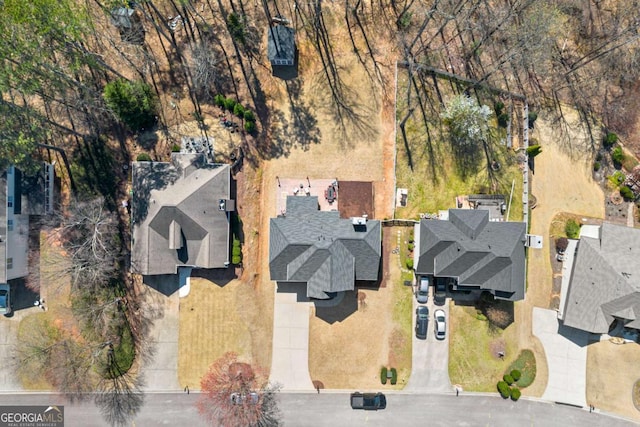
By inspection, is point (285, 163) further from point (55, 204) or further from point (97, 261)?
point (55, 204)

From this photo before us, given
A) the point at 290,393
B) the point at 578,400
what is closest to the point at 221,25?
the point at 290,393

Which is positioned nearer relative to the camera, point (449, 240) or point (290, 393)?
point (449, 240)

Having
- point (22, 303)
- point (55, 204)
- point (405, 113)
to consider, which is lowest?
point (22, 303)

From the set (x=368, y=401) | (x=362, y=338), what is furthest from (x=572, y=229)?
(x=368, y=401)

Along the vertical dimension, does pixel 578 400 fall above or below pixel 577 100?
below

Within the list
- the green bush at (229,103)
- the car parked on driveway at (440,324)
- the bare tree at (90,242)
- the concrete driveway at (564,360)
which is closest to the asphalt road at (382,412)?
the concrete driveway at (564,360)

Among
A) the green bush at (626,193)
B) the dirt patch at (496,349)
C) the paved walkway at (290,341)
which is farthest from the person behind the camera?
the green bush at (626,193)

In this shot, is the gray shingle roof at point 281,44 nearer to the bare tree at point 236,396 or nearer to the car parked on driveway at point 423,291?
the car parked on driveway at point 423,291
